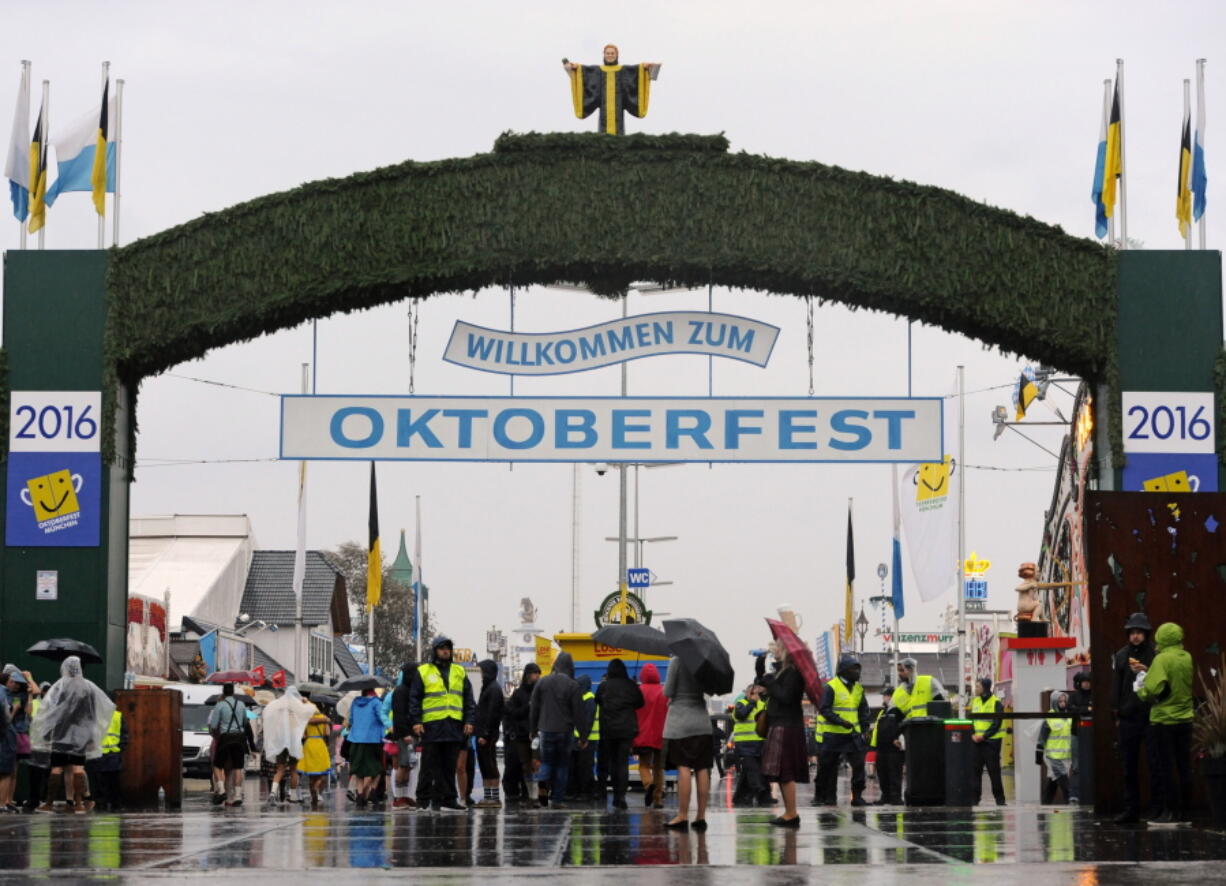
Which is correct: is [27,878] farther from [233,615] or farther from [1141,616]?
[233,615]

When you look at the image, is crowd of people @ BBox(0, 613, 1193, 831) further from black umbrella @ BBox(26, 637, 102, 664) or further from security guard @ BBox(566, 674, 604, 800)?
black umbrella @ BBox(26, 637, 102, 664)

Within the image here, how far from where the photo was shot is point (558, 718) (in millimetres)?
21797

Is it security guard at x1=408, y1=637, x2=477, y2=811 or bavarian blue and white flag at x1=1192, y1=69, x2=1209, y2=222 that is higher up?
bavarian blue and white flag at x1=1192, y1=69, x2=1209, y2=222

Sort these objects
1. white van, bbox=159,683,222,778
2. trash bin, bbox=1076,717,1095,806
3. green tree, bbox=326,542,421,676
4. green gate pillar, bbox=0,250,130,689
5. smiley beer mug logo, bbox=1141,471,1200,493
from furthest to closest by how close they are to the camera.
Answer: green tree, bbox=326,542,421,676 < white van, bbox=159,683,222,778 < green gate pillar, bbox=0,250,130,689 < smiley beer mug logo, bbox=1141,471,1200,493 < trash bin, bbox=1076,717,1095,806

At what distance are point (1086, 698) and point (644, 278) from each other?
701cm

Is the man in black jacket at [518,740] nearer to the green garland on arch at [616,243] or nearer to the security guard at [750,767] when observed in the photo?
the security guard at [750,767]

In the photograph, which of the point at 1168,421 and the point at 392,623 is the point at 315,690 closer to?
the point at 1168,421

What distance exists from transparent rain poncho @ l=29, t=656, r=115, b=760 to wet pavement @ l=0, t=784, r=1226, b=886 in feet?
5.13

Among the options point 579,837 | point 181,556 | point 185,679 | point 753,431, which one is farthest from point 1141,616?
point 181,556

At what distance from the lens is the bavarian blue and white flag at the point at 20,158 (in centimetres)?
2239

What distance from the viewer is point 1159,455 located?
2080 cm

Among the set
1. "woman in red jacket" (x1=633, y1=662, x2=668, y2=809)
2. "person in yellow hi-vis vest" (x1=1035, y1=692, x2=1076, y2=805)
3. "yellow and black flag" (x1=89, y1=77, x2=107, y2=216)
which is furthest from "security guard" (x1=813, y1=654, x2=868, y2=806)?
"yellow and black flag" (x1=89, y1=77, x2=107, y2=216)

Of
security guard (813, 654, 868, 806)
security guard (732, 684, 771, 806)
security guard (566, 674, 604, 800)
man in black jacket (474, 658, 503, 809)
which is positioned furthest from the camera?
security guard (732, 684, 771, 806)

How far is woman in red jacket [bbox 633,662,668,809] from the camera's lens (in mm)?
22531
